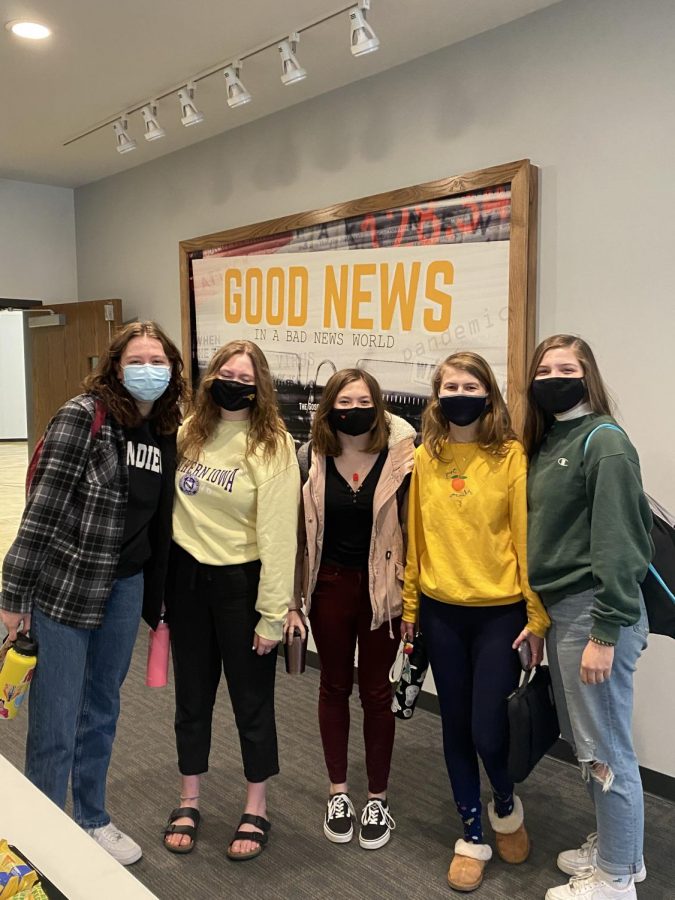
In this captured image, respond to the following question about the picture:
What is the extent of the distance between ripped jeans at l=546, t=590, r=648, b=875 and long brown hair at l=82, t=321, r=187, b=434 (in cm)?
117

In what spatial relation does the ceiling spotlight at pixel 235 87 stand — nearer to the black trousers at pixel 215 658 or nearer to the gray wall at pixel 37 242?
the black trousers at pixel 215 658

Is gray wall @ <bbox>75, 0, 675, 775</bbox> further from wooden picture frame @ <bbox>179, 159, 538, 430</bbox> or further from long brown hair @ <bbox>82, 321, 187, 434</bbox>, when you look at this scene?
long brown hair @ <bbox>82, 321, 187, 434</bbox>

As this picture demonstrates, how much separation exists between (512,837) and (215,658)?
0.99 meters

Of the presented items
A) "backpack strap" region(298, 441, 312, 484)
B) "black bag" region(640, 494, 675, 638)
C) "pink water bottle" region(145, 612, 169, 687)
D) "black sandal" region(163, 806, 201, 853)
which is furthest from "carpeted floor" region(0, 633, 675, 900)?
"backpack strap" region(298, 441, 312, 484)

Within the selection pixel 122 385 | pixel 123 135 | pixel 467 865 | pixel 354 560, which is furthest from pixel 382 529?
pixel 123 135

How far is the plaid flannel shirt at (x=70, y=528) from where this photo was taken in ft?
6.34

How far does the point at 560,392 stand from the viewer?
1936 millimetres

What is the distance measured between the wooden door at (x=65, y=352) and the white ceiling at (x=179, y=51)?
1.09 m

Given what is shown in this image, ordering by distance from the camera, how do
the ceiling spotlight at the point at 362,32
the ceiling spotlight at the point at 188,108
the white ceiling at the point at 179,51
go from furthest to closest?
the ceiling spotlight at the point at 188,108 → the white ceiling at the point at 179,51 → the ceiling spotlight at the point at 362,32

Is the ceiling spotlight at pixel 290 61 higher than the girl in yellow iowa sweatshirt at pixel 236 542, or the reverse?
the ceiling spotlight at pixel 290 61

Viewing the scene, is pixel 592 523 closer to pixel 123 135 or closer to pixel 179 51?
pixel 179 51

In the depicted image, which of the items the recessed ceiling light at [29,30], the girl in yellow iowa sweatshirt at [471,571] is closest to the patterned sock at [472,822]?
the girl in yellow iowa sweatshirt at [471,571]

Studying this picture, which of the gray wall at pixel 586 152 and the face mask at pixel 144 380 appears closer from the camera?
the face mask at pixel 144 380

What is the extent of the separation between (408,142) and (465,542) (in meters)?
1.90
